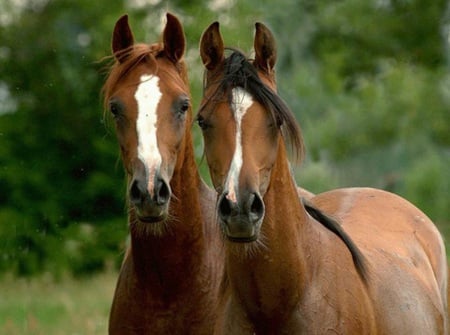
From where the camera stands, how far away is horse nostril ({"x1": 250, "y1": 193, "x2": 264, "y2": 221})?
4.90 metres

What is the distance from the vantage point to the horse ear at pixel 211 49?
5547 millimetres

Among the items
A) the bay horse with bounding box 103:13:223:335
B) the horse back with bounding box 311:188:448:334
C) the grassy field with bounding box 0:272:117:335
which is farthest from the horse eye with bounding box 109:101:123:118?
the grassy field with bounding box 0:272:117:335

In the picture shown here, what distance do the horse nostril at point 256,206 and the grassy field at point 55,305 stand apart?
517cm

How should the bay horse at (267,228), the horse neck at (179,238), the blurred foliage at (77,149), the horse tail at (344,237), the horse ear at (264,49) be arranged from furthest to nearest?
1. the blurred foliage at (77,149)
2. the horse neck at (179,238)
3. the horse tail at (344,237)
4. the horse ear at (264,49)
5. the bay horse at (267,228)

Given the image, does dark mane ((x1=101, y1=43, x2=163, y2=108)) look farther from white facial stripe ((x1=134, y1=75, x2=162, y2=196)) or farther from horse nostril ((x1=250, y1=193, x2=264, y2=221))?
horse nostril ((x1=250, y1=193, x2=264, y2=221))

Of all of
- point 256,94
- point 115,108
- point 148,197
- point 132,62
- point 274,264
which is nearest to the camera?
point 256,94

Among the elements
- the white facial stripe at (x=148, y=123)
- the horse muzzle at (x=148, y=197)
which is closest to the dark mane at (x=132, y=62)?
the white facial stripe at (x=148, y=123)

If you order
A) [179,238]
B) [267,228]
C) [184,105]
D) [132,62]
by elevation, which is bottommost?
[179,238]

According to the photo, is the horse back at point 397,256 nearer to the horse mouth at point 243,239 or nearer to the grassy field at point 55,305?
the horse mouth at point 243,239

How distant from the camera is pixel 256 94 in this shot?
521 cm

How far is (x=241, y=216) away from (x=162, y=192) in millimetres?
1028

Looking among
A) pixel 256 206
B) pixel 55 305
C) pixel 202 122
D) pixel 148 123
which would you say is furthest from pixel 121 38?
pixel 55 305

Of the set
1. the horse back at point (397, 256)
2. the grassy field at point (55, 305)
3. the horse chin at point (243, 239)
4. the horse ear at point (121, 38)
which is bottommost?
the grassy field at point (55, 305)

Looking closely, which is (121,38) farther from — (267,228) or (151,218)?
(267,228)
